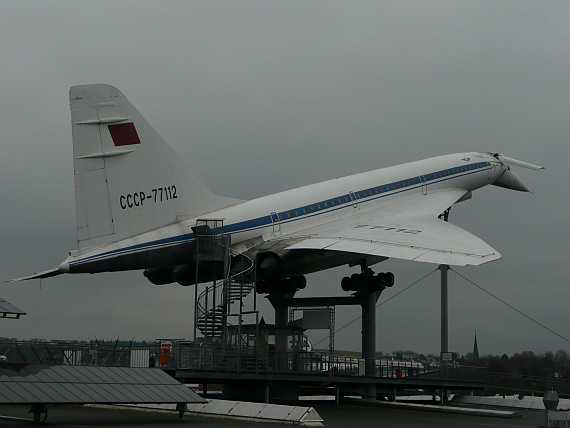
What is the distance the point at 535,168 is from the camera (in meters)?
38.5

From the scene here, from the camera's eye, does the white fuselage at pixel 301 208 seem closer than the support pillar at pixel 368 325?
Yes

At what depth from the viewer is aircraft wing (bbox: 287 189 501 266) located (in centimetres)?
1961

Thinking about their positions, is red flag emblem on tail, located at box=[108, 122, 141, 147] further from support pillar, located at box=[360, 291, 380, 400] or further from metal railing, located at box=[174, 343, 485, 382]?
support pillar, located at box=[360, 291, 380, 400]

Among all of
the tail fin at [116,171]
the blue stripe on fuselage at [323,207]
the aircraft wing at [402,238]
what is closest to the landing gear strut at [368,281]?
the aircraft wing at [402,238]

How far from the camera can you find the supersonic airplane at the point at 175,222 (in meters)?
20.0

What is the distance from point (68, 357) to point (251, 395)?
6.64 m

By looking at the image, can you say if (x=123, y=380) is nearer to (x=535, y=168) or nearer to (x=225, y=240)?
(x=225, y=240)

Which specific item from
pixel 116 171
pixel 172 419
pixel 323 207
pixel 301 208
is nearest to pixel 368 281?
A: pixel 323 207

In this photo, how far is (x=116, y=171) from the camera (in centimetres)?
2047

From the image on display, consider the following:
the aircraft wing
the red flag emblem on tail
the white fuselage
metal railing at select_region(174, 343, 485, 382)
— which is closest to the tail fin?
the red flag emblem on tail

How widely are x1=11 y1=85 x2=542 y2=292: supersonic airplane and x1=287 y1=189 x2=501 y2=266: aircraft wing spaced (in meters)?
0.03

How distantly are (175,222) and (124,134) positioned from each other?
2.94m

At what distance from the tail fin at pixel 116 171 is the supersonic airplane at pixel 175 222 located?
0.09 ft

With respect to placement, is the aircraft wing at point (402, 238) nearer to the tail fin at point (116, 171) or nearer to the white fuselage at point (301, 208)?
the white fuselage at point (301, 208)
